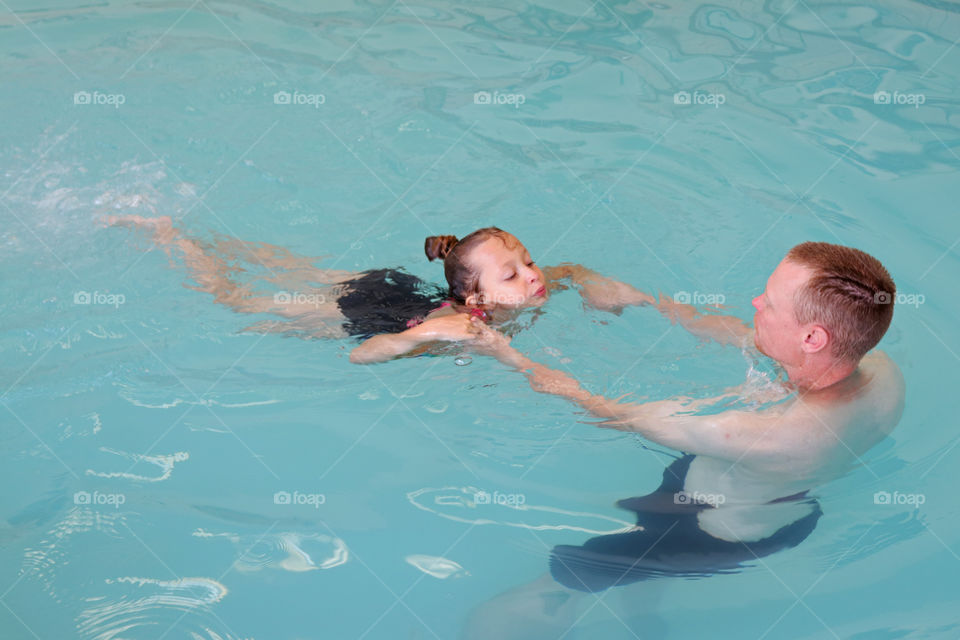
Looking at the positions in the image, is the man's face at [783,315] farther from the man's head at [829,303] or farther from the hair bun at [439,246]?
the hair bun at [439,246]

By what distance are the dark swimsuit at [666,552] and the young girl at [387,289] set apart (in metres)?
0.97

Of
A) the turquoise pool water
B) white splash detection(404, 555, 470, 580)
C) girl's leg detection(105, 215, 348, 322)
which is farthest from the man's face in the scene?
girl's leg detection(105, 215, 348, 322)

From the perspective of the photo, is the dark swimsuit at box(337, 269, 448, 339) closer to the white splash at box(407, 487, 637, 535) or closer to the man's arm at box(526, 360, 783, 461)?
the white splash at box(407, 487, 637, 535)

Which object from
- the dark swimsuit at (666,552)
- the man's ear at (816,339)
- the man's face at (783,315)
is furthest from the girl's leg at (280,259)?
the man's ear at (816,339)

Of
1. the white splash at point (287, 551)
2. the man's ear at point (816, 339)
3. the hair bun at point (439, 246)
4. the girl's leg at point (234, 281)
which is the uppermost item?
the hair bun at point (439, 246)

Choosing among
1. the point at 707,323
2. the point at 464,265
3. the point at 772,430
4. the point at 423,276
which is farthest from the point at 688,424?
the point at 423,276

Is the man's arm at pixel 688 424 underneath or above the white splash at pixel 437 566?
above

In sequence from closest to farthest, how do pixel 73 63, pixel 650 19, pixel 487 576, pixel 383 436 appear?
1. pixel 487 576
2. pixel 383 436
3. pixel 73 63
4. pixel 650 19

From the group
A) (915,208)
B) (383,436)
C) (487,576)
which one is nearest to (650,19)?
(915,208)

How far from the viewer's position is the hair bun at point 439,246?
4086mm

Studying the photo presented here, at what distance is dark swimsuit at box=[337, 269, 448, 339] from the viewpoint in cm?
379

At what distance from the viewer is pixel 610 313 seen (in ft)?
13.2

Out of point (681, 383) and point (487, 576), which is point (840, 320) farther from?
point (487, 576)

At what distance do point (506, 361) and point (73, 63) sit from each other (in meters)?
4.52
